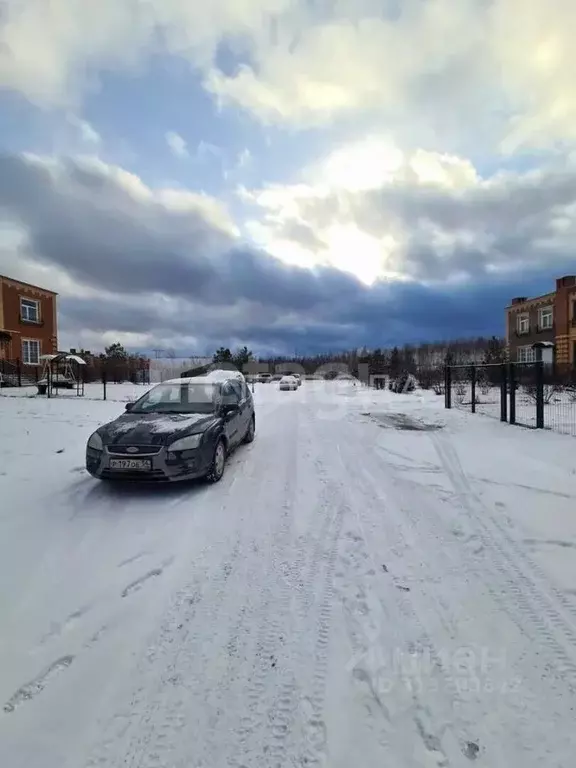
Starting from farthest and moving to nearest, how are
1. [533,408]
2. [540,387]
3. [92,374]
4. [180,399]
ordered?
1. [92,374]
2. [533,408]
3. [540,387]
4. [180,399]

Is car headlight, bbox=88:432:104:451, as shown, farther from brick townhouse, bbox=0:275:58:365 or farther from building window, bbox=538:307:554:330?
building window, bbox=538:307:554:330

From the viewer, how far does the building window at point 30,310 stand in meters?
27.8

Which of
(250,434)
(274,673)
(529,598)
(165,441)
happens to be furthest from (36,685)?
(250,434)

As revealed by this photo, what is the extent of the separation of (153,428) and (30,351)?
28686 millimetres

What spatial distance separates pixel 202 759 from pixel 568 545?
3435 mm

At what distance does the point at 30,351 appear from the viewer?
28547 mm

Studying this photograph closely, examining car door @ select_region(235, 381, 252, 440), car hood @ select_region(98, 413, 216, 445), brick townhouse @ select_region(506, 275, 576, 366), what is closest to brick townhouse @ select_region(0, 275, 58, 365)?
car door @ select_region(235, 381, 252, 440)

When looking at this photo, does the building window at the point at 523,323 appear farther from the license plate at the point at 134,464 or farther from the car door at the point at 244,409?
the license plate at the point at 134,464

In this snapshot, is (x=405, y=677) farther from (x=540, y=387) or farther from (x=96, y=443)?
(x=540, y=387)

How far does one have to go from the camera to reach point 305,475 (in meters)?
5.88

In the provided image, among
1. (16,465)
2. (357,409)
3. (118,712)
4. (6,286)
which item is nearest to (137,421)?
(16,465)

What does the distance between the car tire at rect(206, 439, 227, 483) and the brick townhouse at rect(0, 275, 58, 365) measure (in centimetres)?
2540

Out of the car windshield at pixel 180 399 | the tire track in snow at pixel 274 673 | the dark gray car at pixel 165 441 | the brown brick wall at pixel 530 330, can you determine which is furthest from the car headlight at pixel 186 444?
the brown brick wall at pixel 530 330

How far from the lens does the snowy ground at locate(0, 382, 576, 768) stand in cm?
181
